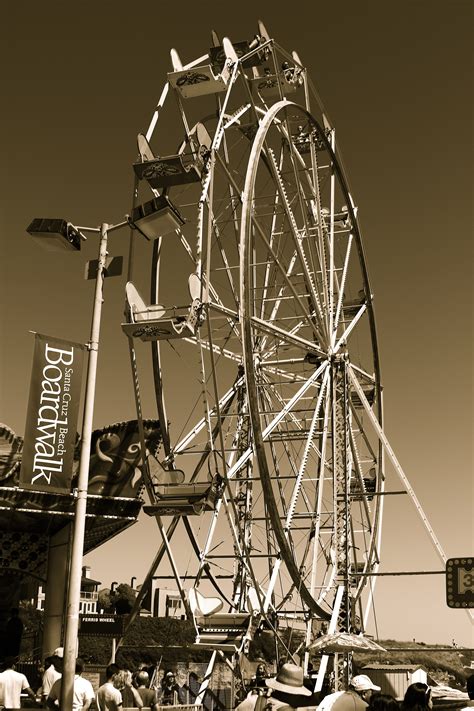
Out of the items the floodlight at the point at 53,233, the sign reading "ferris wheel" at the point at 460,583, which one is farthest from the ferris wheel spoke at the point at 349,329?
the sign reading "ferris wheel" at the point at 460,583

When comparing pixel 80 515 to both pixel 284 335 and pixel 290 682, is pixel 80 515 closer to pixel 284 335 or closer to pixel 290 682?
pixel 290 682

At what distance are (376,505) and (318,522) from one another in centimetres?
559

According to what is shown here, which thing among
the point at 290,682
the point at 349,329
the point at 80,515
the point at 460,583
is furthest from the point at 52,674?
the point at 349,329

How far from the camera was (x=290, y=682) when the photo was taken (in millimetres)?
6078

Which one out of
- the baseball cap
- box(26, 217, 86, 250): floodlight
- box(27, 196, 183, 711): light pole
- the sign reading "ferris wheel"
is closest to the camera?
the baseball cap

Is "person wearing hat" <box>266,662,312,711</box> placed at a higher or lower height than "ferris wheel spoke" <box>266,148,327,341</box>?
lower

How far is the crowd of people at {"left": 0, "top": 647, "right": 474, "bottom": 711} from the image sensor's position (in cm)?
552

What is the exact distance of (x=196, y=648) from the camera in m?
18.1

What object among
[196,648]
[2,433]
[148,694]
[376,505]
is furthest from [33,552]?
[148,694]

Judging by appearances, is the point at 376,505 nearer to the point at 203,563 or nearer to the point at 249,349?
the point at 203,563

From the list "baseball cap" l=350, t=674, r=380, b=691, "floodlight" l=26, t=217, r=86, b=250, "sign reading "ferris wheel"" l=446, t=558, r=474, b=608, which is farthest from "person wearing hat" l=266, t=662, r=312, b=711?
"floodlight" l=26, t=217, r=86, b=250

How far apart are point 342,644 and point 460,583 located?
650 cm

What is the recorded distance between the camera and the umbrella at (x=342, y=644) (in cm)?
1623

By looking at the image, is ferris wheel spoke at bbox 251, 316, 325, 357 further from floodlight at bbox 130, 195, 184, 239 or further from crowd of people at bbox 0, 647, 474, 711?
crowd of people at bbox 0, 647, 474, 711
